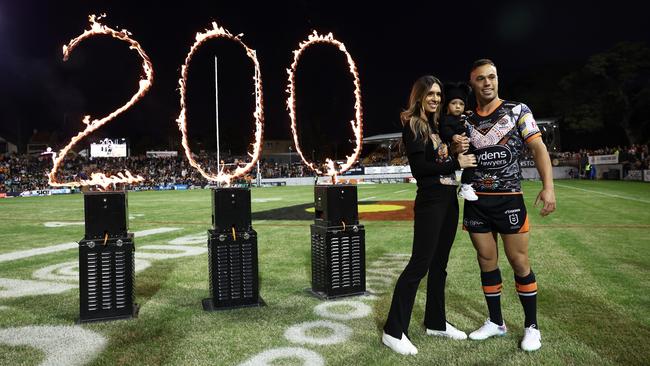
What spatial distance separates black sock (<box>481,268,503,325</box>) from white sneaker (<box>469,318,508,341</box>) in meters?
0.04

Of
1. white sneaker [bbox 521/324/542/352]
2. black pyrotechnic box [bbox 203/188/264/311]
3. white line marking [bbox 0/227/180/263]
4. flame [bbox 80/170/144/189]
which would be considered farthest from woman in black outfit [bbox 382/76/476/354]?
white line marking [bbox 0/227/180/263]

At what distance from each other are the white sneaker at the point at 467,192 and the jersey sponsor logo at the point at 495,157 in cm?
22

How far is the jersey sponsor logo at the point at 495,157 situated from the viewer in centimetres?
393

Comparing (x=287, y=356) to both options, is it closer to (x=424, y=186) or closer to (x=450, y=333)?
(x=450, y=333)

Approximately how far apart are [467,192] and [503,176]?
0.34 m

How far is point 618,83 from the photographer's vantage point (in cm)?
5538

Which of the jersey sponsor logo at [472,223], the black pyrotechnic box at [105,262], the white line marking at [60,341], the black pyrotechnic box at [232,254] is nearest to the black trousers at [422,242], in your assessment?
the jersey sponsor logo at [472,223]

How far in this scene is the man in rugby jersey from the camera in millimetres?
3924

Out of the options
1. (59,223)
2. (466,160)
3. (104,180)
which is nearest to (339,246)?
(466,160)

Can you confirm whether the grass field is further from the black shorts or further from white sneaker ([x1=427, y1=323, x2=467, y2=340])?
the black shorts

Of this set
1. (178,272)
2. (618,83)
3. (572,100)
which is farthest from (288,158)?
(178,272)

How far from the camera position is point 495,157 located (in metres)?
3.95

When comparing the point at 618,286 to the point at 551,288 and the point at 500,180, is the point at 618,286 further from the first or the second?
the point at 500,180

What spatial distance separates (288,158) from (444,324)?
76133mm
